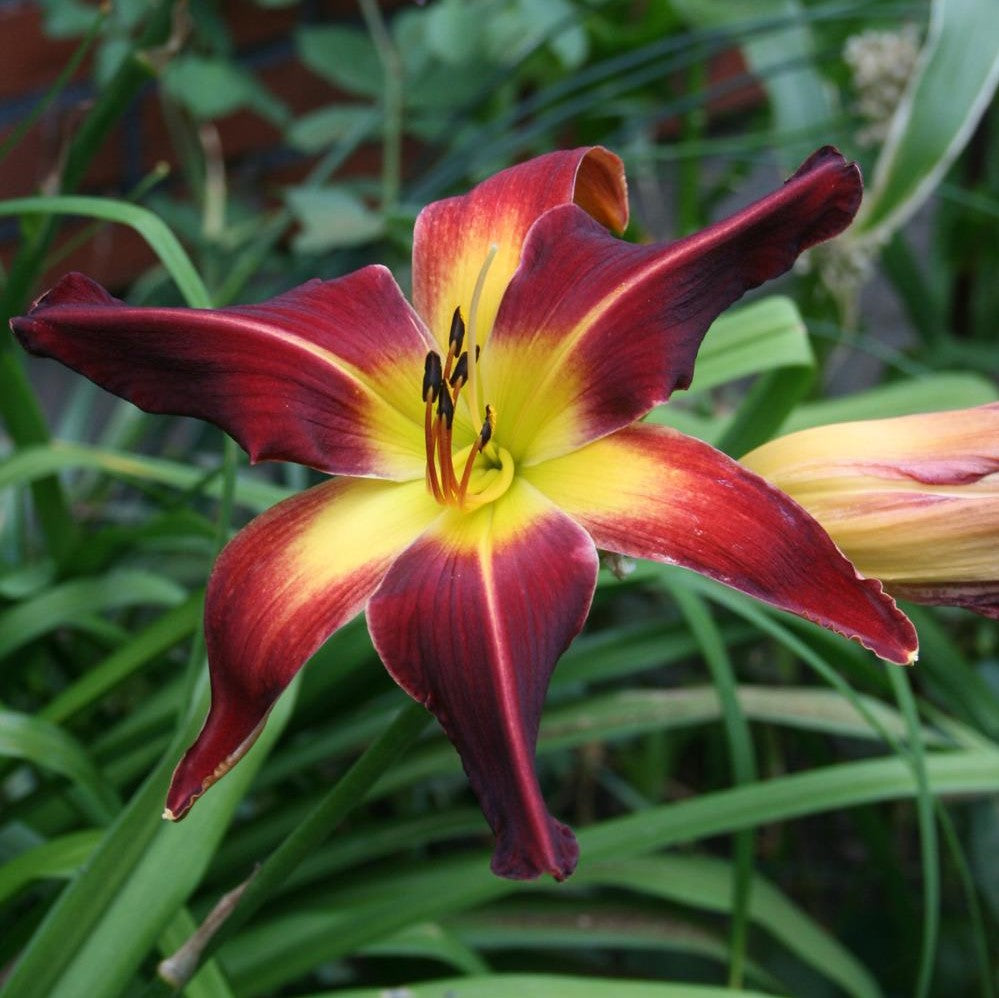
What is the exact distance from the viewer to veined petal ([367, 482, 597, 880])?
0.33 m

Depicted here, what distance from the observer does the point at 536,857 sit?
33cm

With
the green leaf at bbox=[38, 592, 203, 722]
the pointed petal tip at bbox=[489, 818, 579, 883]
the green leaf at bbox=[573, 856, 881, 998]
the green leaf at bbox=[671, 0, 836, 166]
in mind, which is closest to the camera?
the pointed petal tip at bbox=[489, 818, 579, 883]

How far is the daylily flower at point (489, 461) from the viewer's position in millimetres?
350

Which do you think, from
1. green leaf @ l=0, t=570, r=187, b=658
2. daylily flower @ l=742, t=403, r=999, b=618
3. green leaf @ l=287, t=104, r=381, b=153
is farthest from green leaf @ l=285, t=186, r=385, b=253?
daylily flower @ l=742, t=403, r=999, b=618

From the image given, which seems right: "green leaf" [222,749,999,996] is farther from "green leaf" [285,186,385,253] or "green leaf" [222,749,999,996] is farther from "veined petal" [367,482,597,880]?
"green leaf" [285,186,385,253]

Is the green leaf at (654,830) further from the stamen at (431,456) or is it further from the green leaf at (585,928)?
the stamen at (431,456)

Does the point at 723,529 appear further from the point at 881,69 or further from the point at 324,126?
the point at 324,126

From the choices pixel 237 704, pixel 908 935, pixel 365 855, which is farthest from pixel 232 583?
pixel 908 935

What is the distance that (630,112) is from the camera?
4.10 ft

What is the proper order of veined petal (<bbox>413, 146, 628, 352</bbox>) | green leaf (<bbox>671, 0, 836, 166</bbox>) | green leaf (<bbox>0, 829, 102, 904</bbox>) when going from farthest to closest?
green leaf (<bbox>671, 0, 836, 166</bbox>)
green leaf (<bbox>0, 829, 102, 904</bbox>)
veined petal (<bbox>413, 146, 628, 352</bbox>)

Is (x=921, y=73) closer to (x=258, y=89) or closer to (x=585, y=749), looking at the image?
(x=585, y=749)

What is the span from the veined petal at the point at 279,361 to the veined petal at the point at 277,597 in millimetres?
18

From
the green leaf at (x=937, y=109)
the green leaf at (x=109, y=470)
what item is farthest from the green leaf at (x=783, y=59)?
the green leaf at (x=109, y=470)

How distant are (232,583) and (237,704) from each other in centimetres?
4
